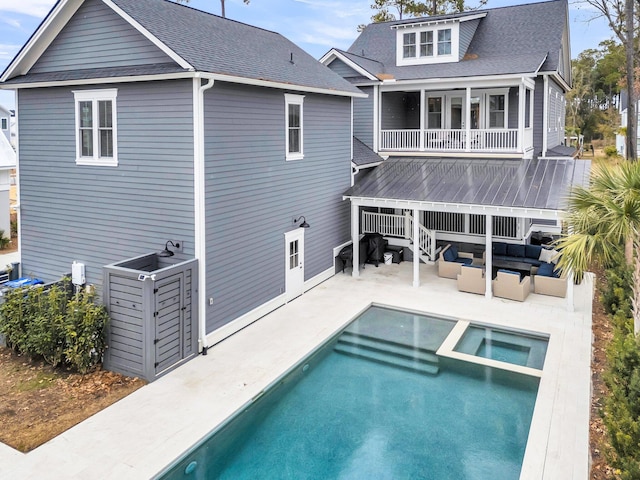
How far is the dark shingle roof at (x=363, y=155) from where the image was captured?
16391 millimetres

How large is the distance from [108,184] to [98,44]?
9.44 feet

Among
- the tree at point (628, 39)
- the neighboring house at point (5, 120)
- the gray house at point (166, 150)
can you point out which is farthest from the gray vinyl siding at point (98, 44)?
the neighboring house at point (5, 120)

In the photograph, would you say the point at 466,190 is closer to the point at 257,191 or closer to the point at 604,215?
the point at 257,191

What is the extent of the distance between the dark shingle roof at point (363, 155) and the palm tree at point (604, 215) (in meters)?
8.27

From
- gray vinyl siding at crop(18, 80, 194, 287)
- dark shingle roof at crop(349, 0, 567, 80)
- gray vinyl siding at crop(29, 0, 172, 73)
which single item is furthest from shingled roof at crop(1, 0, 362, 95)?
dark shingle roof at crop(349, 0, 567, 80)

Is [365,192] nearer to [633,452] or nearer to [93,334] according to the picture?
[93,334]

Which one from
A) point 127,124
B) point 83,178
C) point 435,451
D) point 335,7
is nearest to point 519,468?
point 435,451

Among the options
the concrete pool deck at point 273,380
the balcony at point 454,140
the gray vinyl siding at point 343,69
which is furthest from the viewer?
the gray vinyl siding at point 343,69

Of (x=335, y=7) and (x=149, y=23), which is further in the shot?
(x=335, y=7)

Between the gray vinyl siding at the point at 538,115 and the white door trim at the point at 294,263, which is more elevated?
the gray vinyl siding at the point at 538,115

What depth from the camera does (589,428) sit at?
7.72 m

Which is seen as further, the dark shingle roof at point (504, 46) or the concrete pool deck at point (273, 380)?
the dark shingle roof at point (504, 46)

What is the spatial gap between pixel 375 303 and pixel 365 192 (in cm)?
359

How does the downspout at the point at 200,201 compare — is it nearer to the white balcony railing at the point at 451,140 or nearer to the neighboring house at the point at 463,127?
the neighboring house at the point at 463,127
